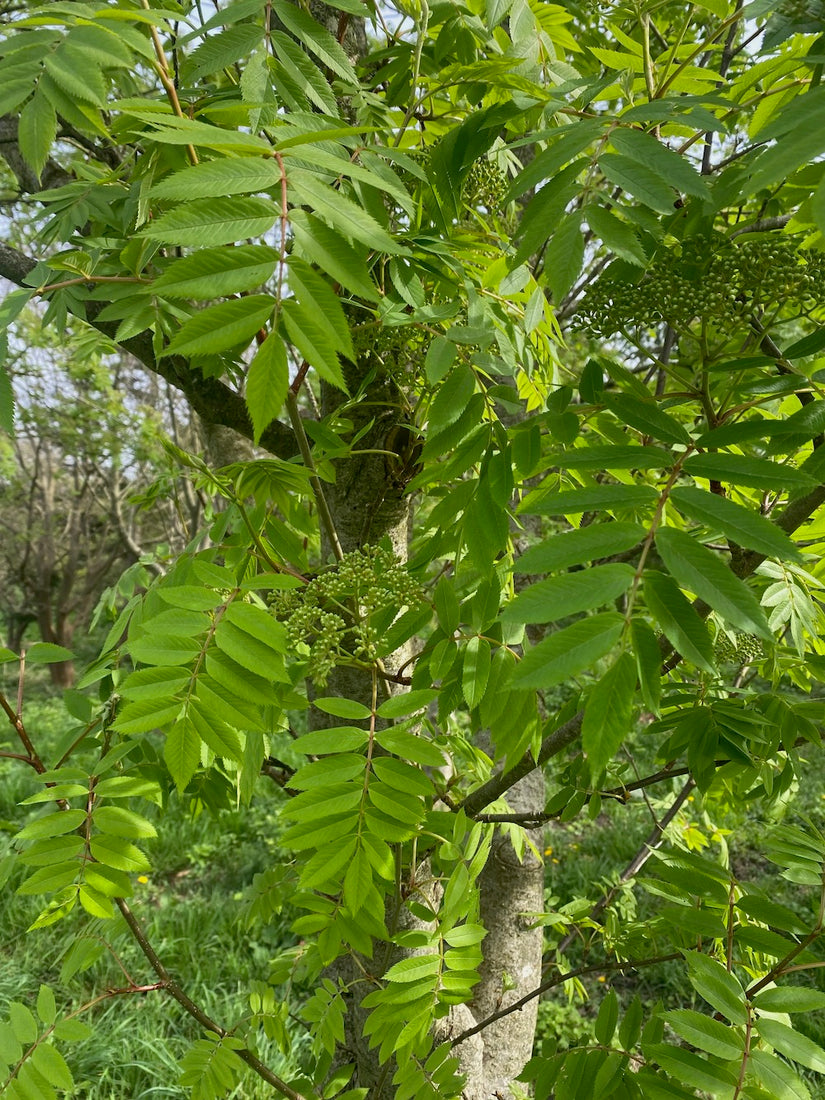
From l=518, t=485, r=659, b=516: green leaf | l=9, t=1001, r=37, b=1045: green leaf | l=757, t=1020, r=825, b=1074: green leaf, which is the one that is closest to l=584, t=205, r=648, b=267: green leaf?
l=518, t=485, r=659, b=516: green leaf

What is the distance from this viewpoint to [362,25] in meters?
1.60

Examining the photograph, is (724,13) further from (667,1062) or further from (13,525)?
(13,525)

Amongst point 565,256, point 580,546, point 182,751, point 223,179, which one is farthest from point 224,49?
point 182,751

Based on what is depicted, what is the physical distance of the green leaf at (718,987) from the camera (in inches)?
36.4

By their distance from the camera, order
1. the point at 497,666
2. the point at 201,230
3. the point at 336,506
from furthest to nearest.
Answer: the point at 336,506
the point at 497,666
the point at 201,230

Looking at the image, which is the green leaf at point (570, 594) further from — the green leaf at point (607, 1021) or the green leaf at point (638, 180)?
the green leaf at point (607, 1021)

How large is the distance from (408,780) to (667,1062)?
485mm

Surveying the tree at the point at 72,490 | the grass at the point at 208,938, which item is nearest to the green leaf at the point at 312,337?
the grass at the point at 208,938

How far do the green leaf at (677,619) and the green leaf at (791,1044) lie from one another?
0.55 metres

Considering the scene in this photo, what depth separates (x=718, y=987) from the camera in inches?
37.5

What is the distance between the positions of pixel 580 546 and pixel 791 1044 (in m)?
0.70

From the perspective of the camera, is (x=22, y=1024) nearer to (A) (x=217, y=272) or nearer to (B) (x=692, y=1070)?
(B) (x=692, y=1070)

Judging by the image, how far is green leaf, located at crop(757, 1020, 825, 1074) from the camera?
87 cm

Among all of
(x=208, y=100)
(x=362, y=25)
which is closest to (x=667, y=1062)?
(x=208, y=100)
